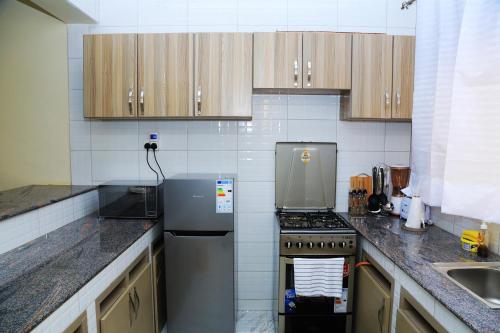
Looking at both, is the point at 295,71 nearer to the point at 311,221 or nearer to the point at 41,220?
the point at 311,221

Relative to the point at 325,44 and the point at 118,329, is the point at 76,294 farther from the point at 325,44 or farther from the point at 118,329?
the point at 325,44

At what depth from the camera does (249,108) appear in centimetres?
231

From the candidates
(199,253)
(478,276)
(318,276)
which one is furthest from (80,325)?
(478,276)

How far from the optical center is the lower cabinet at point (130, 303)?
1.54 metres

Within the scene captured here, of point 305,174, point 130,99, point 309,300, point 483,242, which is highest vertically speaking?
point 130,99

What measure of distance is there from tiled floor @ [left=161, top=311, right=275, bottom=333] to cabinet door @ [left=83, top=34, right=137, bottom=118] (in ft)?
5.76

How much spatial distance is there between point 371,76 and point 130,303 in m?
2.22

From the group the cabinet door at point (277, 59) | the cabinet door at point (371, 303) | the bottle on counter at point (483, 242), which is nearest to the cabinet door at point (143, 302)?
the cabinet door at point (371, 303)

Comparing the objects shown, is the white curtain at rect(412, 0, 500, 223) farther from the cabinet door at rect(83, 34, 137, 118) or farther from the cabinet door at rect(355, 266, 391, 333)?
the cabinet door at rect(83, 34, 137, 118)

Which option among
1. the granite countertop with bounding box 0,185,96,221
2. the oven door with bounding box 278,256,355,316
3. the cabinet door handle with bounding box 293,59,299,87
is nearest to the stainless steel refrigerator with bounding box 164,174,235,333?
the oven door with bounding box 278,256,355,316

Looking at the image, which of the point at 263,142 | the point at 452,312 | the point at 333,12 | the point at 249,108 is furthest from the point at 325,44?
the point at 452,312

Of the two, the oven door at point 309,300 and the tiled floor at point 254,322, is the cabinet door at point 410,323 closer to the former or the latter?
the oven door at point 309,300

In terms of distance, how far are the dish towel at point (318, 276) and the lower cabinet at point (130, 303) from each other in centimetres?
100

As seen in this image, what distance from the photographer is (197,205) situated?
2291 mm
